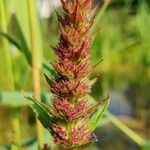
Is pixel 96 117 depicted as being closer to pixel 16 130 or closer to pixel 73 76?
pixel 73 76

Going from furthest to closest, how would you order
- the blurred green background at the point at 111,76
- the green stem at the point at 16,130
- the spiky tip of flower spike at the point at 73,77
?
the blurred green background at the point at 111,76 → the green stem at the point at 16,130 → the spiky tip of flower spike at the point at 73,77

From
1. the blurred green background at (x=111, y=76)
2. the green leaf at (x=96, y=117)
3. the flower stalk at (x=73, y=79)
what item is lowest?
the blurred green background at (x=111, y=76)

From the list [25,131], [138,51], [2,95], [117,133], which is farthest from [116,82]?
[2,95]

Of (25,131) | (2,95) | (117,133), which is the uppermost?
(2,95)

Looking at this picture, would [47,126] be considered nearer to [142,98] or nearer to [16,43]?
[16,43]

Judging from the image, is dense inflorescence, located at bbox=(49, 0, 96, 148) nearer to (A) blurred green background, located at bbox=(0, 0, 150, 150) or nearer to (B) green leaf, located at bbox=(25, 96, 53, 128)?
(B) green leaf, located at bbox=(25, 96, 53, 128)

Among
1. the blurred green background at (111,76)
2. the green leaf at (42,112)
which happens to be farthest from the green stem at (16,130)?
the green leaf at (42,112)

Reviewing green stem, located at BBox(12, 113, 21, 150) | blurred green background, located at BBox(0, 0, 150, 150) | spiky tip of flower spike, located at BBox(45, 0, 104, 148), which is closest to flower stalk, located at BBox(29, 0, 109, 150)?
spiky tip of flower spike, located at BBox(45, 0, 104, 148)

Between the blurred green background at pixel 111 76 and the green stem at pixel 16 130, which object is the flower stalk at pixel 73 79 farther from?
the green stem at pixel 16 130
